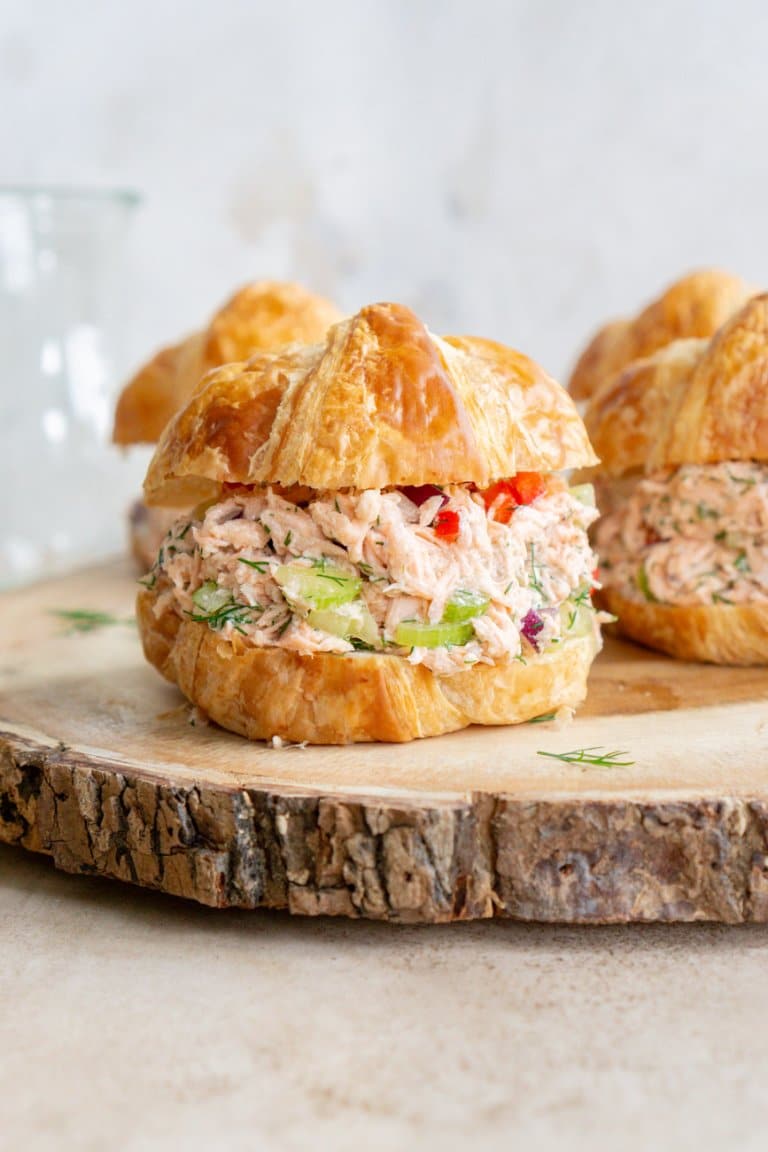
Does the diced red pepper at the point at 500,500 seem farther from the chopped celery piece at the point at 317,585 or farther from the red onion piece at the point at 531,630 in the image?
the chopped celery piece at the point at 317,585

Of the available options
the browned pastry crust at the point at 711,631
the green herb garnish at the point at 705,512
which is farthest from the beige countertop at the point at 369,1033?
the green herb garnish at the point at 705,512

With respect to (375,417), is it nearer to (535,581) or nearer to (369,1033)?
(535,581)

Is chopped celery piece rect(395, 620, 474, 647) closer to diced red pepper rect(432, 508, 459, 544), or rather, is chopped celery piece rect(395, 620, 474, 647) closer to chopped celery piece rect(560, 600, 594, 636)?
diced red pepper rect(432, 508, 459, 544)

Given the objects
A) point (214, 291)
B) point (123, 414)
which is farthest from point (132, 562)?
point (214, 291)

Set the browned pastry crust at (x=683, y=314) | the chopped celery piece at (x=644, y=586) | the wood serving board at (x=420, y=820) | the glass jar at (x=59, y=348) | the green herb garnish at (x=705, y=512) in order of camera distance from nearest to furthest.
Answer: the wood serving board at (x=420, y=820) → the green herb garnish at (x=705, y=512) → the chopped celery piece at (x=644, y=586) → the browned pastry crust at (x=683, y=314) → the glass jar at (x=59, y=348)

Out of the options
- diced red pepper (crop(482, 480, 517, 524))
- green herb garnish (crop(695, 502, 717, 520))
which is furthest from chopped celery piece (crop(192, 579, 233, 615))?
green herb garnish (crop(695, 502, 717, 520))

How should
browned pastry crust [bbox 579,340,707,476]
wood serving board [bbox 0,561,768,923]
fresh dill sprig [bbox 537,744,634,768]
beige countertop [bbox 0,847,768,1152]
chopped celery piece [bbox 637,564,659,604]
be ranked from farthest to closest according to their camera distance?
browned pastry crust [bbox 579,340,707,476], chopped celery piece [bbox 637,564,659,604], fresh dill sprig [bbox 537,744,634,768], wood serving board [bbox 0,561,768,923], beige countertop [bbox 0,847,768,1152]
